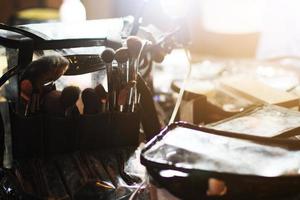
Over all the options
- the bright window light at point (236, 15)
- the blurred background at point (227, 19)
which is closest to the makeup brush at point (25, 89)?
the blurred background at point (227, 19)

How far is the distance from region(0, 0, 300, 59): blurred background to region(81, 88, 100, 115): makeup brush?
31 cm

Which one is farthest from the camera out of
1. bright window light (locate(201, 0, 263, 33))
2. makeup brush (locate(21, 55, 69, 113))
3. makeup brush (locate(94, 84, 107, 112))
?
bright window light (locate(201, 0, 263, 33))

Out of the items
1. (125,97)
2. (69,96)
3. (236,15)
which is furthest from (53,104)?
(236,15)

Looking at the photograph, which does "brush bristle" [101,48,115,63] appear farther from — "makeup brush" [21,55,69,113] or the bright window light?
the bright window light

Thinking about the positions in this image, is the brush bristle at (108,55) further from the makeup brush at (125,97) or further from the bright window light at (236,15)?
the bright window light at (236,15)

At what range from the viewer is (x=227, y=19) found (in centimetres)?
185

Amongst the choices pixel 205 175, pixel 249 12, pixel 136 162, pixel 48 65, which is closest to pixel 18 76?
pixel 48 65

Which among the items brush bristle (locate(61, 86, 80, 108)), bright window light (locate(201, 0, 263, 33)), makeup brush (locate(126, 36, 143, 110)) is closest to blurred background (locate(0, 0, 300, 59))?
bright window light (locate(201, 0, 263, 33))

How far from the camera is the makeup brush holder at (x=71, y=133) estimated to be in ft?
2.95

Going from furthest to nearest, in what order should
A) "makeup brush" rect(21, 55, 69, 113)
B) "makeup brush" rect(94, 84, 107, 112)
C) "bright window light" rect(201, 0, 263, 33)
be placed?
1. "bright window light" rect(201, 0, 263, 33)
2. "makeup brush" rect(94, 84, 107, 112)
3. "makeup brush" rect(21, 55, 69, 113)

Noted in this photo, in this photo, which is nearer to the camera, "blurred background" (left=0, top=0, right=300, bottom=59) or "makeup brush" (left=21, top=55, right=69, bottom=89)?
"makeup brush" (left=21, top=55, right=69, bottom=89)

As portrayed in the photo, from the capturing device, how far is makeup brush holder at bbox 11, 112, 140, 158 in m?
0.90

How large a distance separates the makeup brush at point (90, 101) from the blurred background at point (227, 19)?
31 centimetres

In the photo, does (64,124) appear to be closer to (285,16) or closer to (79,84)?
(79,84)
